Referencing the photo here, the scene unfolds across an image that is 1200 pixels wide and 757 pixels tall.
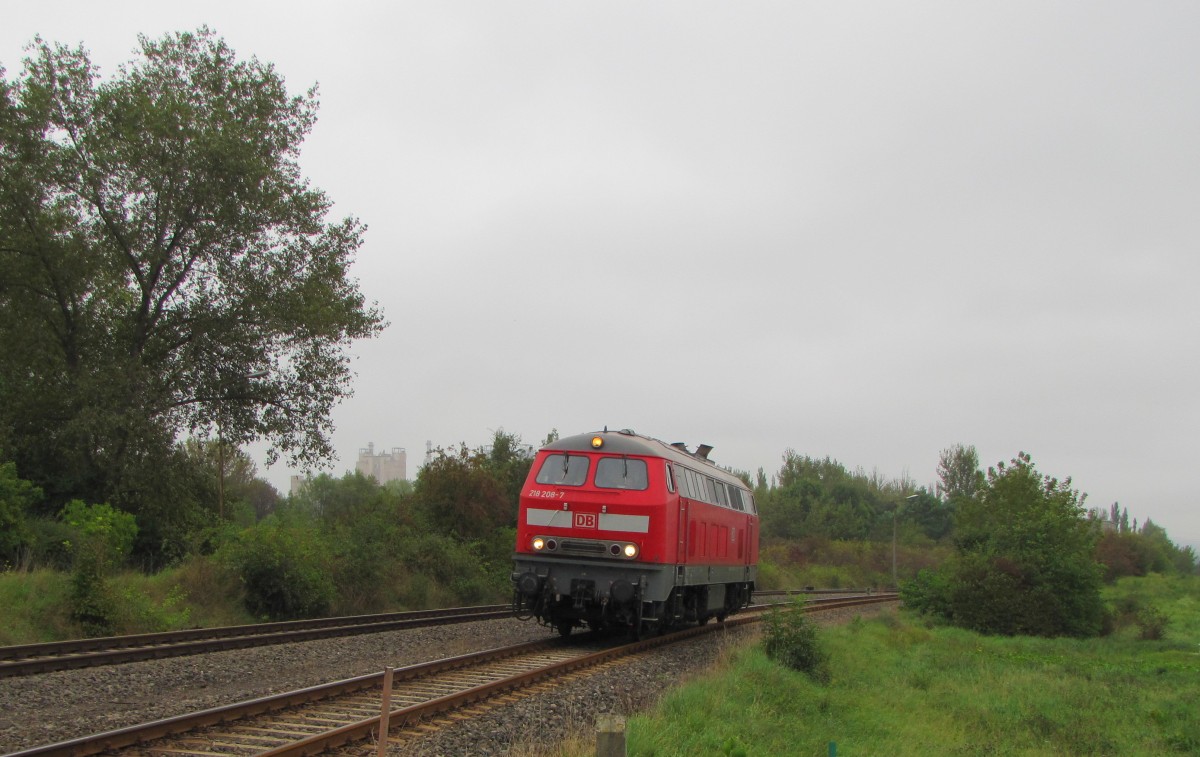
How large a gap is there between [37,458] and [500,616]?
13030 mm

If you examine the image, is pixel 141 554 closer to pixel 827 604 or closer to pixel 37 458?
pixel 37 458

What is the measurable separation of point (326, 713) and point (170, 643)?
612 cm

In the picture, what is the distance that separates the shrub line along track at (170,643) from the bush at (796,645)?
6.99 metres

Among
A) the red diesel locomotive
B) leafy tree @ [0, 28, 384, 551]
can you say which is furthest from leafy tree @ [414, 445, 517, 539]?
the red diesel locomotive

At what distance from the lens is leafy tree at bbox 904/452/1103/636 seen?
2728cm

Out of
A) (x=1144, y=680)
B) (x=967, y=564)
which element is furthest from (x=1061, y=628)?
(x=1144, y=680)

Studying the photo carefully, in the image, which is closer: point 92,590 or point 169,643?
point 169,643

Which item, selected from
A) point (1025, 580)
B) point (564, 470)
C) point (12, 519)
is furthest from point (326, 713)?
point (1025, 580)

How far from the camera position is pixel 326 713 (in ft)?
29.1

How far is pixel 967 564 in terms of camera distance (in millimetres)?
28688

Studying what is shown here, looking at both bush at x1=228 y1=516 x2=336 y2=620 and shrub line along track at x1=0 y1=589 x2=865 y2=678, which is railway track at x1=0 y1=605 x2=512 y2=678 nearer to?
shrub line along track at x1=0 y1=589 x2=865 y2=678

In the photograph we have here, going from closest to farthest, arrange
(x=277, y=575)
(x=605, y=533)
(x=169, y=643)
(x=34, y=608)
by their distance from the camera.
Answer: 1. (x=169, y=643)
2. (x=605, y=533)
3. (x=34, y=608)
4. (x=277, y=575)

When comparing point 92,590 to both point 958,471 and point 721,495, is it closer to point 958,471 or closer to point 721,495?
point 721,495

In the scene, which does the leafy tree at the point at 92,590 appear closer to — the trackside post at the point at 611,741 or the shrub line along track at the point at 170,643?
the shrub line along track at the point at 170,643
